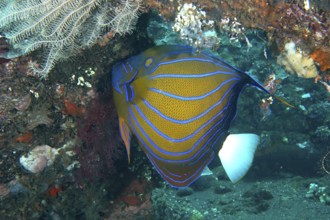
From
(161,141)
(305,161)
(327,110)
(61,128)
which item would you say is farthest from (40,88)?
(327,110)

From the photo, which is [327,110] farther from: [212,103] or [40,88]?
[40,88]

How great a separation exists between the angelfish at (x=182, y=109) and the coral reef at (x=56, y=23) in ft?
1.84

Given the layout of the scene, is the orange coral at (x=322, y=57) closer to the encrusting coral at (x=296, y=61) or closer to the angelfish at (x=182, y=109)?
the encrusting coral at (x=296, y=61)

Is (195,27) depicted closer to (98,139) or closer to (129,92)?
(129,92)

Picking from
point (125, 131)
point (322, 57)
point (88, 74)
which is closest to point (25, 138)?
point (88, 74)

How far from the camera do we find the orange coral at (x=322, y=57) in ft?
8.48

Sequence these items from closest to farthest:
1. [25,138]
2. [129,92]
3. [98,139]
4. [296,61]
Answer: [129,92]
[296,61]
[25,138]
[98,139]

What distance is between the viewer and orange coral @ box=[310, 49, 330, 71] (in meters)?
2.58

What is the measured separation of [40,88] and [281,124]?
8.90 meters

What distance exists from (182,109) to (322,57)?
134cm

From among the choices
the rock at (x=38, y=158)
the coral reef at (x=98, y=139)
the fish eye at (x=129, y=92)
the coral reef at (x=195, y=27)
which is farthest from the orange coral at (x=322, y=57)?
the rock at (x=38, y=158)

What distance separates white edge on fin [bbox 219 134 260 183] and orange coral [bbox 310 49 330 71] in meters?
0.90

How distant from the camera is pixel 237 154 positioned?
2.61 metres


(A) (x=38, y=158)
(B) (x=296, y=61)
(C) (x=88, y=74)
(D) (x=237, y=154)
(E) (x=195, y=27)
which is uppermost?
(E) (x=195, y=27)
